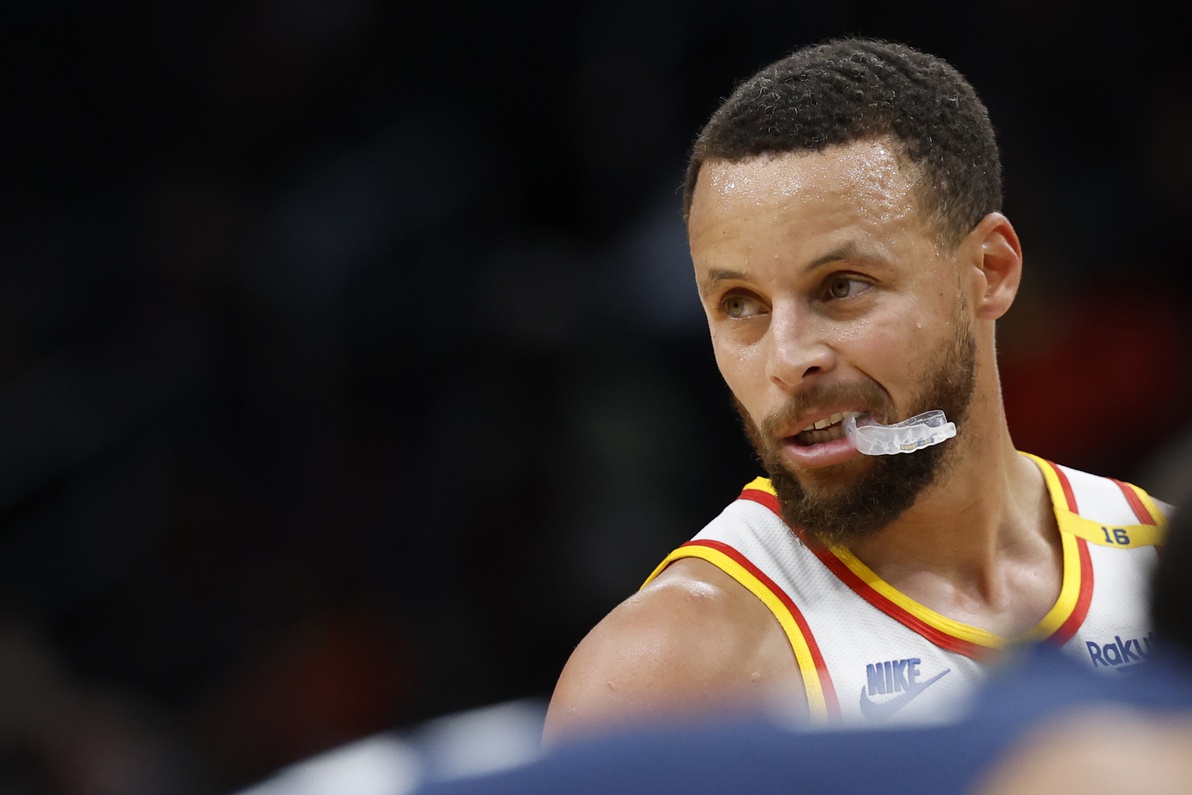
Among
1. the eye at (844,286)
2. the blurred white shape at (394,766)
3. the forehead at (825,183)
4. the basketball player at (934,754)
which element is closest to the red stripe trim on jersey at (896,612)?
the eye at (844,286)

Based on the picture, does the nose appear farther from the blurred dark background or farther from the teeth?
the blurred dark background

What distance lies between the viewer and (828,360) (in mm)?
2793

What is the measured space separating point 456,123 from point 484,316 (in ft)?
3.95

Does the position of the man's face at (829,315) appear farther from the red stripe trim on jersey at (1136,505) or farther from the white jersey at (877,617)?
the red stripe trim on jersey at (1136,505)

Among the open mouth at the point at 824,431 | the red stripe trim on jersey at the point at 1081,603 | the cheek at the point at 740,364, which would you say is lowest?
the red stripe trim on jersey at the point at 1081,603

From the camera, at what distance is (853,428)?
2.85m

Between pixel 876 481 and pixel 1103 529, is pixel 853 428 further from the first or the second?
pixel 1103 529

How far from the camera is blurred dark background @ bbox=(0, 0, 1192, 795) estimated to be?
21.1 ft

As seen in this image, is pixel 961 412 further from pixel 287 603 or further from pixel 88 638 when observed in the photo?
pixel 88 638

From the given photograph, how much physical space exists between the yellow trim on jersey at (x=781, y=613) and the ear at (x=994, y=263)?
798mm

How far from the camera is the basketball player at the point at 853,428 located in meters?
2.74

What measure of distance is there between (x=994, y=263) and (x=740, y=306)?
0.62 meters

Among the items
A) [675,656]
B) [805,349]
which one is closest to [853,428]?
[805,349]

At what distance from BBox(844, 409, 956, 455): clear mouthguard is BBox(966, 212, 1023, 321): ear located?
0.29 m
